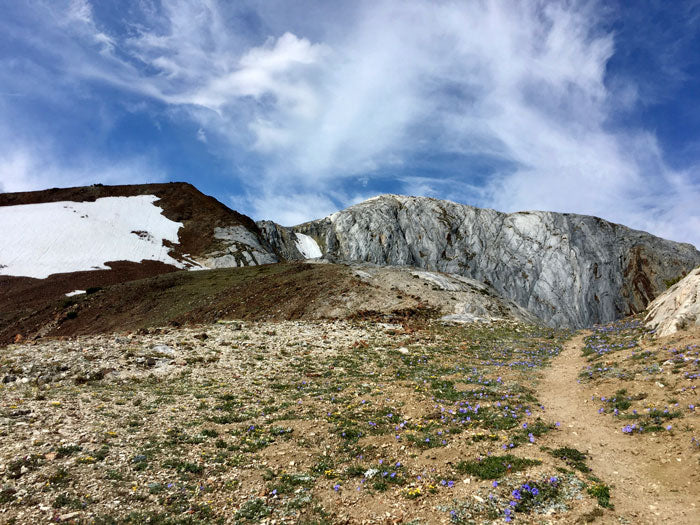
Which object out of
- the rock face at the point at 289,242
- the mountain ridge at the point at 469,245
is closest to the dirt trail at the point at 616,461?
the mountain ridge at the point at 469,245

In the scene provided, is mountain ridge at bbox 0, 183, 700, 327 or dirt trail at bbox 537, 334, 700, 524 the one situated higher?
mountain ridge at bbox 0, 183, 700, 327

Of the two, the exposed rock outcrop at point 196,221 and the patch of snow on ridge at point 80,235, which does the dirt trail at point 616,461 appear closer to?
the exposed rock outcrop at point 196,221

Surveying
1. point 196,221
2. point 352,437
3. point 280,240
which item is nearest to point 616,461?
point 352,437

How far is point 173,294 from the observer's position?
4350cm

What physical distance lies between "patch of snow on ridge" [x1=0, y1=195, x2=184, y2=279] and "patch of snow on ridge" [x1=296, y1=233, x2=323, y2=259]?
3402 cm

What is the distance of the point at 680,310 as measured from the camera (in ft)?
55.2

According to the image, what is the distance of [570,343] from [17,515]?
2622cm

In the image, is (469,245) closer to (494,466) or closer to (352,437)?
(352,437)

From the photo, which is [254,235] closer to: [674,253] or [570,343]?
[570,343]

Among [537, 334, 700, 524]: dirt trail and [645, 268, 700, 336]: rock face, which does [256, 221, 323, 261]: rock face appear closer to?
[645, 268, 700, 336]: rock face

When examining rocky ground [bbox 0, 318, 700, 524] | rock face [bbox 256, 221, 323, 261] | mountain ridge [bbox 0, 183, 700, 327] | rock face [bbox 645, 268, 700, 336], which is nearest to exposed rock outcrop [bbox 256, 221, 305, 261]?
rock face [bbox 256, 221, 323, 261]

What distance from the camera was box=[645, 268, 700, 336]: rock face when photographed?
1623cm

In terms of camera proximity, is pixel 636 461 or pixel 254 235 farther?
pixel 254 235

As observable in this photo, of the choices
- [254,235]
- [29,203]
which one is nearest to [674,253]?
[254,235]
